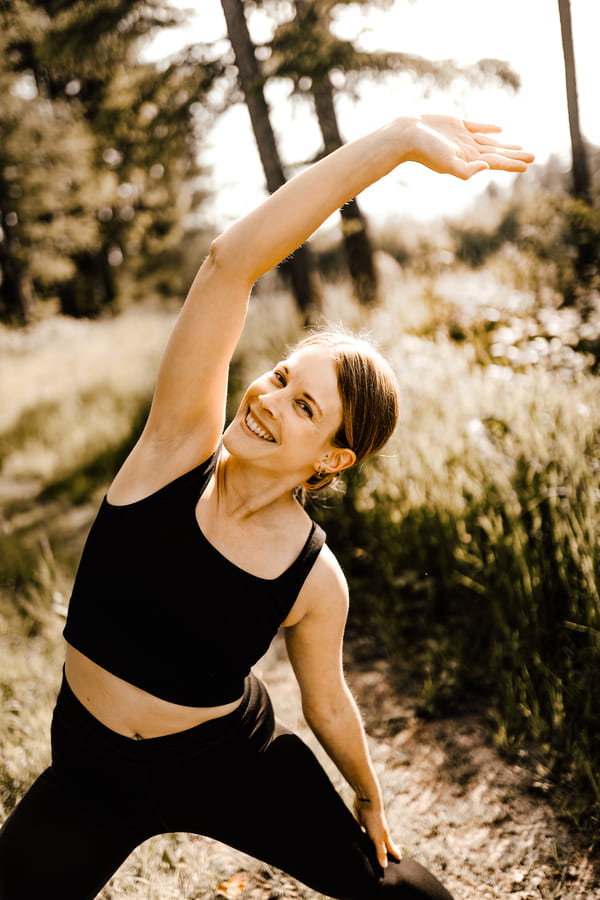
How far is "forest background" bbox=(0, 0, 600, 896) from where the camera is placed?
287cm

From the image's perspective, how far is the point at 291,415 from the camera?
145 centimetres

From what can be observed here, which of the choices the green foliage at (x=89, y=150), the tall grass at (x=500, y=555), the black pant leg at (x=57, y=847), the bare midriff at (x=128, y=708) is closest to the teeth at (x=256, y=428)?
the bare midriff at (x=128, y=708)

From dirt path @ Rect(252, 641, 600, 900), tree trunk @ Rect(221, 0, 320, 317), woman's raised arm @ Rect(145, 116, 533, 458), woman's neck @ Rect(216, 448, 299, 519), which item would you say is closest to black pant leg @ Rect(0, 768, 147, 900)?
woman's neck @ Rect(216, 448, 299, 519)

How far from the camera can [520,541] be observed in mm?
2980

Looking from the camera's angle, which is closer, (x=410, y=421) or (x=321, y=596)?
(x=321, y=596)

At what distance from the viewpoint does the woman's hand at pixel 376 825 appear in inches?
65.6

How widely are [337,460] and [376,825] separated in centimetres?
101

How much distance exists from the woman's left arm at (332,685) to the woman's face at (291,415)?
29 centimetres

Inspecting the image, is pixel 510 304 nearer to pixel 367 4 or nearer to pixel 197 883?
pixel 367 4

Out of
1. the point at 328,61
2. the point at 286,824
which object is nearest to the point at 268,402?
the point at 286,824

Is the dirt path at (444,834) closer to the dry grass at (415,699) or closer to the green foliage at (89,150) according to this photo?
the dry grass at (415,699)

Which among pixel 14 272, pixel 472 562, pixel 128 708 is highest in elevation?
pixel 128 708

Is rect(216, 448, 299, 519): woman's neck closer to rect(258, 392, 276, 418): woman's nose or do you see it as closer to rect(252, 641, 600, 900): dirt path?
rect(258, 392, 276, 418): woman's nose

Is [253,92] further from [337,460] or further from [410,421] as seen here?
[337,460]
